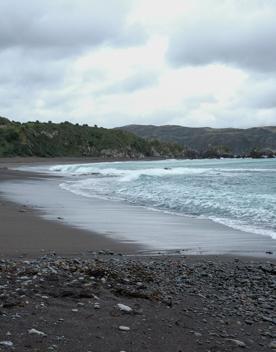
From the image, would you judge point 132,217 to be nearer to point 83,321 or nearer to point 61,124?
point 83,321

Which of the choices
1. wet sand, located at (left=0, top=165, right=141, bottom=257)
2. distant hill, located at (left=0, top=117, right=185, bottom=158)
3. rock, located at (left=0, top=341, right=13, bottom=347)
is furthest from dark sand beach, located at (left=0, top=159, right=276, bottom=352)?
distant hill, located at (left=0, top=117, right=185, bottom=158)

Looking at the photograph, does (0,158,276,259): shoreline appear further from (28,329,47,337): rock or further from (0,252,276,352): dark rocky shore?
(28,329,47,337): rock

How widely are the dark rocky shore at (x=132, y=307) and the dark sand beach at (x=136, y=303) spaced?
0.01 metres

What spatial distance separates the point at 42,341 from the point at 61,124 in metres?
136

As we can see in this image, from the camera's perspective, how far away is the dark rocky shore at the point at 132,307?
4754mm

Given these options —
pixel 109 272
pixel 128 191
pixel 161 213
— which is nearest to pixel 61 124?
pixel 128 191

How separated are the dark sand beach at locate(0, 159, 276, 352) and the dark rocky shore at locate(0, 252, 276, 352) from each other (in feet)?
0.03

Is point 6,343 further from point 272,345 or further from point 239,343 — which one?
point 272,345

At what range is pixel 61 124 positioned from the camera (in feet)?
454

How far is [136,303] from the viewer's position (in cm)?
583

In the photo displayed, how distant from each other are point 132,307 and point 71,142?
121 m

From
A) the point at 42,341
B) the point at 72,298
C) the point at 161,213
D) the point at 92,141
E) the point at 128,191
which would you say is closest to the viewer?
the point at 42,341

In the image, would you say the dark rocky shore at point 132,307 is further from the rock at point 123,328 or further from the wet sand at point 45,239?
the wet sand at point 45,239

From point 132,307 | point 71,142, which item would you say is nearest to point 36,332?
point 132,307
